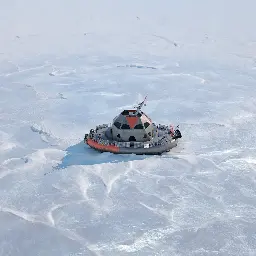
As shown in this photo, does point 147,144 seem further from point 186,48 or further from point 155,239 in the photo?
point 186,48

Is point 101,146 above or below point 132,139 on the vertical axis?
below

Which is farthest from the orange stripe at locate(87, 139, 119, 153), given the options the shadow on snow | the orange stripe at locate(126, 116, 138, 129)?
the orange stripe at locate(126, 116, 138, 129)

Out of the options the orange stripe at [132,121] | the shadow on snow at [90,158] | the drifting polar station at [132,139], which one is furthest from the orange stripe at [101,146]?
the orange stripe at [132,121]

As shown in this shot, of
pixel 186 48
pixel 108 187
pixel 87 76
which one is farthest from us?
pixel 186 48

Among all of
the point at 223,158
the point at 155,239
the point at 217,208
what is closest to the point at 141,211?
the point at 155,239

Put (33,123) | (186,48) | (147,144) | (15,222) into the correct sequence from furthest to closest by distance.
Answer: (186,48) → (33,123) → (147,144) → (15,222)

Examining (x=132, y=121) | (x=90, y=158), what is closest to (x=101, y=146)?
(x=90, y=158)

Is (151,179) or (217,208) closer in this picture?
(217,208)

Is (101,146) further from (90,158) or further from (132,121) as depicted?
(132,121)
